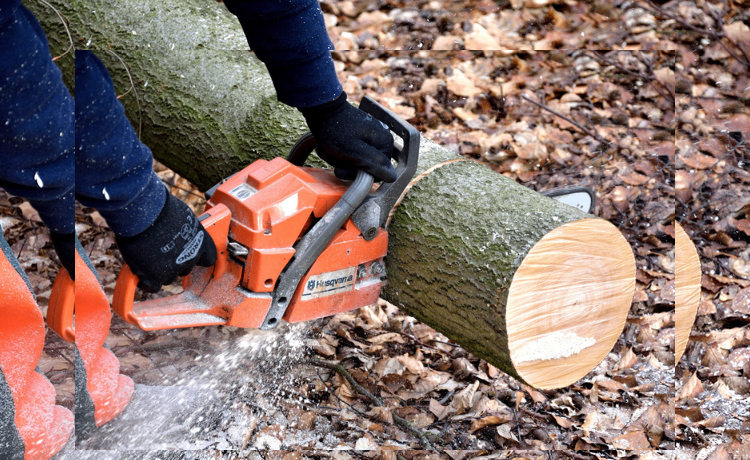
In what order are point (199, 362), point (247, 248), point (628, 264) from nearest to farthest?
point (247, 248), point (628, 264), point (199, 362)

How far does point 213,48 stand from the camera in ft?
9.95

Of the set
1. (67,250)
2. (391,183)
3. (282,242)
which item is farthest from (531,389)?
A: (67,250)

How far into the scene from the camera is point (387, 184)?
7.45ft

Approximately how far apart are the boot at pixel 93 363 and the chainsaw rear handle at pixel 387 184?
90cm

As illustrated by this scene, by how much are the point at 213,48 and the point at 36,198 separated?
1811mm

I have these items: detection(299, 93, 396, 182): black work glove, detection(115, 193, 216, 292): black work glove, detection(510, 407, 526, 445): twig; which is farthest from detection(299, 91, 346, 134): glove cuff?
detection(510, 407, 526, 445): twig

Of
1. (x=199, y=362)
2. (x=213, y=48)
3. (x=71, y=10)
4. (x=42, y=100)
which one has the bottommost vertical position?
(x=199, y=362)

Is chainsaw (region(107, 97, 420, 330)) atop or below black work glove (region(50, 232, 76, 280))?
below

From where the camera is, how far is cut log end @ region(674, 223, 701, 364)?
212 centimetres

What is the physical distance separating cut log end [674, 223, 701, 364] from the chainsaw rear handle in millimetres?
990

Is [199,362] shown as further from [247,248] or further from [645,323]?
[645,323]

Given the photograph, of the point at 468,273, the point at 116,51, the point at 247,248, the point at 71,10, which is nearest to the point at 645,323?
the point at 468,273

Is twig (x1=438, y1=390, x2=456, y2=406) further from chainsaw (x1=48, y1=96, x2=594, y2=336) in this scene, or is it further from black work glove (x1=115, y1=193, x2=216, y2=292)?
black work glove (x1=115, y1=193, x2=216, y2=292)

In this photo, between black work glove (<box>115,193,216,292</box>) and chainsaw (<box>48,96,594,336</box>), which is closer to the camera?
black work glove (<box>115,193,216,292</box>)
